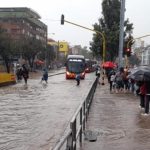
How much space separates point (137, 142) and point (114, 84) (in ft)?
71.0

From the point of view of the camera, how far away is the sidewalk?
11.9 m

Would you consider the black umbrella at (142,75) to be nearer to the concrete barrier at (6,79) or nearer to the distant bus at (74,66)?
the concrete barrier at (6,79)

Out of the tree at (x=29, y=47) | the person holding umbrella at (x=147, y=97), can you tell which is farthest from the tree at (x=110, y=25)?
the person holding umbrella at (x=147, y=97)

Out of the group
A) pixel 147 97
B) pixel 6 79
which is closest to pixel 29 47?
pixel 6 79

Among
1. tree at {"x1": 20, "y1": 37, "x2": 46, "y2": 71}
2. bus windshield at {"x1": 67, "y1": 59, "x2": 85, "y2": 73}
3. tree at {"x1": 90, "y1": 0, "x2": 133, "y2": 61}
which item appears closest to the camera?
tree at {"x1": 90, "y1": 0, "x2": 133, "y2": 61}

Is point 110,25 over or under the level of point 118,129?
over

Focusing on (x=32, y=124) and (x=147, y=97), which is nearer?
(x=32, y=124)

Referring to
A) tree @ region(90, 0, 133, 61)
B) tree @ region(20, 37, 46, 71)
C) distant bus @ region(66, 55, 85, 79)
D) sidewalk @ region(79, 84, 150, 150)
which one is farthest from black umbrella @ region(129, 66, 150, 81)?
tree @ region(20, 37, 46, 71)

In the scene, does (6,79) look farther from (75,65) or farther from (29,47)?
(29,47)

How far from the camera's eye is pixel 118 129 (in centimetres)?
1458

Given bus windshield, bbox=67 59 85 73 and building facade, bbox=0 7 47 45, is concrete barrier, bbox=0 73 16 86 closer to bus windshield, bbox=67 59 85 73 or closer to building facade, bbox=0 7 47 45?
bus windshield, bbox=67 59 85 73

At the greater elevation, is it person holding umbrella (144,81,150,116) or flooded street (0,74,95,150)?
person holding umbrella (144,81,150,116)

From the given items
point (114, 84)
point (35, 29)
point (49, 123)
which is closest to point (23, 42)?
point (35, 29)

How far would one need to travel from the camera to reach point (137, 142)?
40.4ft
